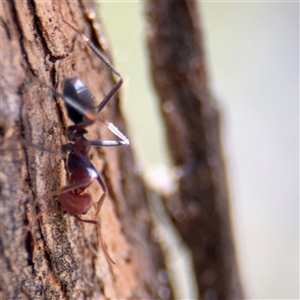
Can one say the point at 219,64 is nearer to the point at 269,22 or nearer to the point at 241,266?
the point at 269,22

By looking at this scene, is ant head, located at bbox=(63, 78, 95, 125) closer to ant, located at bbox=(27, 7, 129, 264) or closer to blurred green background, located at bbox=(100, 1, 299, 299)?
ant, located at bbox=(27, 7, 129, 264)

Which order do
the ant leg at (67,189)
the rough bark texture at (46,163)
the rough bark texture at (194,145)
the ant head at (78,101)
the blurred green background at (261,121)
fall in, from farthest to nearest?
1. the blurred green background at (261,121)
2. the rough bark texture at (194,145)
3. the ant head at (78,101)
4. the ant leg at (67,189)
5. the rough bark texture at (46,163)

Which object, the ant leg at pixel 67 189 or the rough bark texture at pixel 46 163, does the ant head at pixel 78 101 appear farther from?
the ant leg at pixel 67 189

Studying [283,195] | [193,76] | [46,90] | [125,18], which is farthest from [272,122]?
[46,90]

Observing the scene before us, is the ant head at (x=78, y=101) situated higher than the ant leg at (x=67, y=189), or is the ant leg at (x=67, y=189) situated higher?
the ant head at (x=78, y=101)

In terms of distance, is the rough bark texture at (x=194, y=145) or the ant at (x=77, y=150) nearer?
the ant at (x=77, y=150)

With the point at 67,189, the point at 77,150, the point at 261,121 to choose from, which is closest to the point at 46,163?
the point at 67,189

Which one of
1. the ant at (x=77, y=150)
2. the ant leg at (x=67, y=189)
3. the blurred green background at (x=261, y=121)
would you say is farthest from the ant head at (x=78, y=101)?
the blurred green background at (x=261, y=121)
